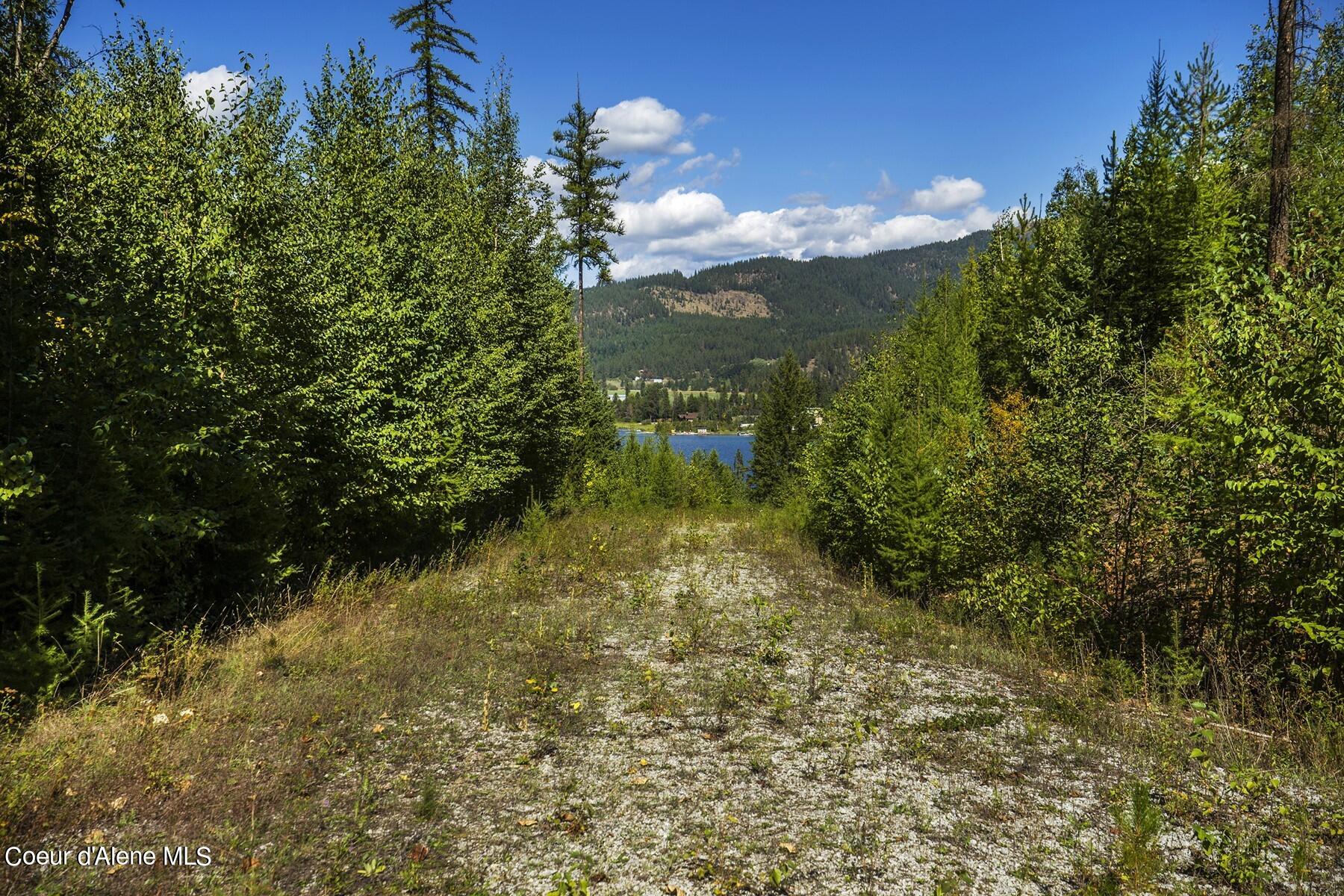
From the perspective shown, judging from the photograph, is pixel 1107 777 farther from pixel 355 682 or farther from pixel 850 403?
pixel 850 403

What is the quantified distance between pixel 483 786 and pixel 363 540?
31.7 feet

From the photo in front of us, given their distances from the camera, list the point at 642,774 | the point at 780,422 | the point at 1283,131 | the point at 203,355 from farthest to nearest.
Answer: the point at 780,422 → the point at 1283,131 → the point at 203,355 → the point at 642,774

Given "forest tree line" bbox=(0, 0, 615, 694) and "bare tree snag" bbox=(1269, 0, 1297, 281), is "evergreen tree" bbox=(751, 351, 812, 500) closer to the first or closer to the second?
"forest tree line" bbox=(0, 0, 615, 694)

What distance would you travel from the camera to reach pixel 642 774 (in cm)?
634

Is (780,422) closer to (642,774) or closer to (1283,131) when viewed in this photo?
(1283,131)

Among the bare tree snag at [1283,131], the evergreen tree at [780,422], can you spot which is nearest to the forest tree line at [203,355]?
the bare tree snag at [1283,131]

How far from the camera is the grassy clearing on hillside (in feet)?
15.5

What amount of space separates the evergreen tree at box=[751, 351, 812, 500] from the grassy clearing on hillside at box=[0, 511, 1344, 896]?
47471 millimetres

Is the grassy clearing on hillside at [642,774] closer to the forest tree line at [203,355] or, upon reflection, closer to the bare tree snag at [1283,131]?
the forest tree line at [203,355]

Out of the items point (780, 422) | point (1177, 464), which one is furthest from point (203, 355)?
point (780, 422)

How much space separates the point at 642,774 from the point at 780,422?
2118 inches

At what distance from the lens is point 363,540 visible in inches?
551

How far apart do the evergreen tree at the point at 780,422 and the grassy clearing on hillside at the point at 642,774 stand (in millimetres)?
47471

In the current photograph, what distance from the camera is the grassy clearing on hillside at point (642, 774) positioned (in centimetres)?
473
